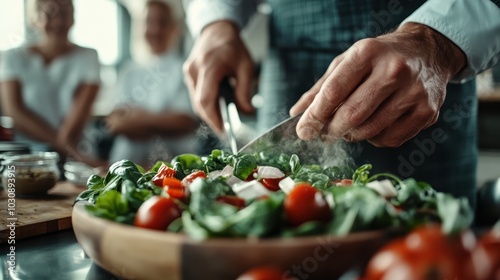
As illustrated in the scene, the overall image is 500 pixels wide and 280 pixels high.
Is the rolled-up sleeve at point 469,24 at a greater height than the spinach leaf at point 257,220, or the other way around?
the rolled-up sleeve at point 469,24

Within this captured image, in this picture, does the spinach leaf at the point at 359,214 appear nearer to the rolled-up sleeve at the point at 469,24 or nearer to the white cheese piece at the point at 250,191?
the white cheese piece at the point at 250,191

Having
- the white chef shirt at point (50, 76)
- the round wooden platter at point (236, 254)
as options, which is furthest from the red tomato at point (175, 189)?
the white chef shirt at point (50, 76)

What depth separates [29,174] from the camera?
138 cm

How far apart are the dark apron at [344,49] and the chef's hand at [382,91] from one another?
0.98 feet

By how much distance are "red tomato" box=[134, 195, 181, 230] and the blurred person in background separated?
2782mm

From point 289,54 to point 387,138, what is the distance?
66 cm

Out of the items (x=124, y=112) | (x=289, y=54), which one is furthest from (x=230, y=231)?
(x=124, y=112)

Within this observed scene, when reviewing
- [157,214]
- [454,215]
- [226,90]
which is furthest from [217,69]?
[454,215]

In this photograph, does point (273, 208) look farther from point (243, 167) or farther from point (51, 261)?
point (51, 261)

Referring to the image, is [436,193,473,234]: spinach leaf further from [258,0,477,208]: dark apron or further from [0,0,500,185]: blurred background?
[0,0,500,185]: blurred background

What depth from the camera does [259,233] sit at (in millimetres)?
551

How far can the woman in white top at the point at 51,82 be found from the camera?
301 cm

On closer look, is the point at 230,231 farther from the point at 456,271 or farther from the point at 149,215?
the point at 456,271

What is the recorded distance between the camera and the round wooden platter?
1.78 feet
